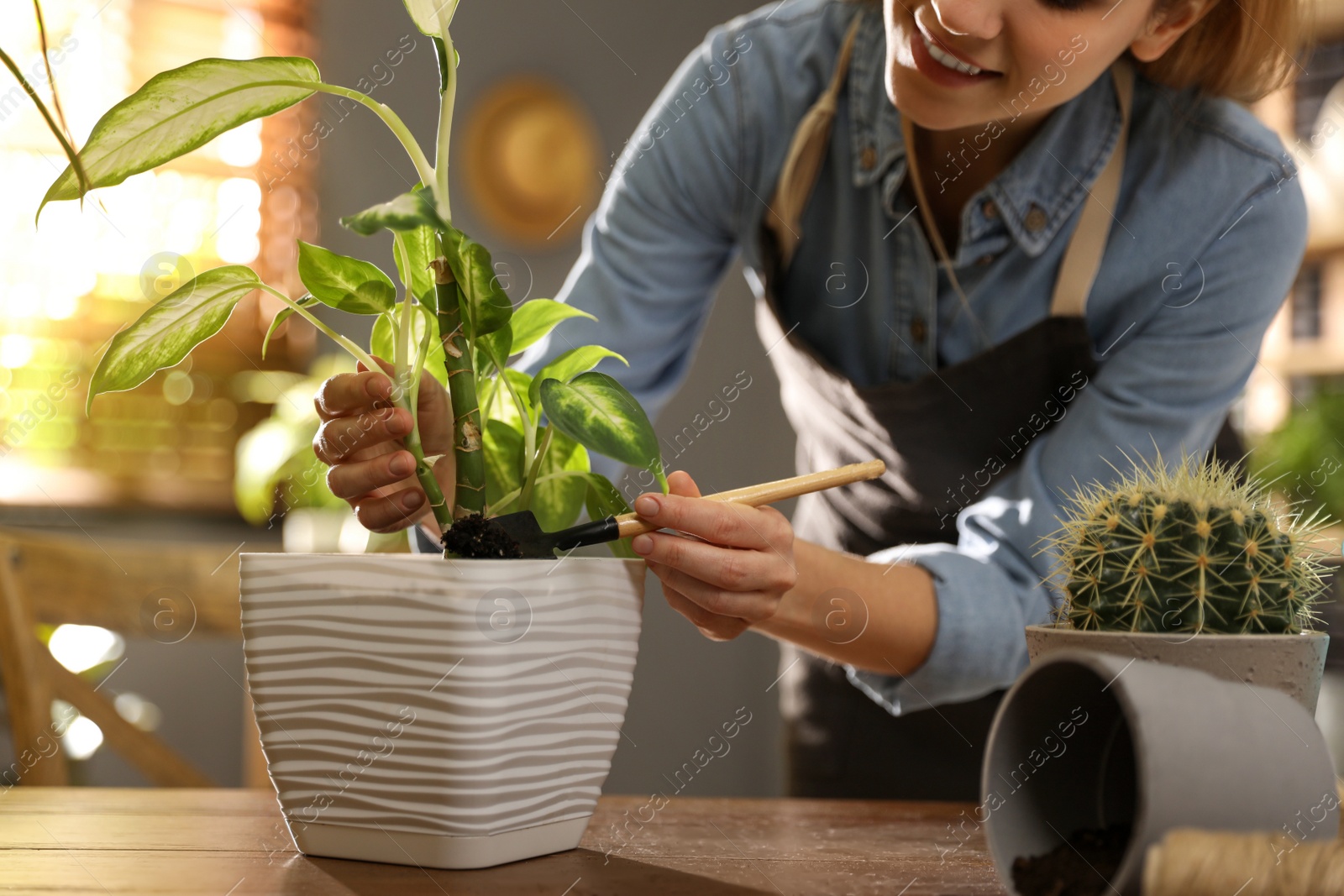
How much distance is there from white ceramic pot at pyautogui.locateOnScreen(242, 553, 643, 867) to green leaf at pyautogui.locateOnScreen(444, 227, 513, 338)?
129 mm

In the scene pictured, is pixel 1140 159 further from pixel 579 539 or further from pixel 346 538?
pixel 346 538

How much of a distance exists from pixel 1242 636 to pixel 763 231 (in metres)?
0.70

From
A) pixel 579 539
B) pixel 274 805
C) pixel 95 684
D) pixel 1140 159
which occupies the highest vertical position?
pixel 1140 159

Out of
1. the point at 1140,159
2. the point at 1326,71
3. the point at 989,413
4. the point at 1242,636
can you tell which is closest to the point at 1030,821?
the point at 1242,636

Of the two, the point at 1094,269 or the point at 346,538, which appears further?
the point at 346,538

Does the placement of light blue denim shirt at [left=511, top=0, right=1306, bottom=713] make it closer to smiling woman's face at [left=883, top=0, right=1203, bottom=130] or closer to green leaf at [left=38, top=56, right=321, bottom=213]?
smiling woman's face at [left=883, top=0, right=1203, bottom=130]

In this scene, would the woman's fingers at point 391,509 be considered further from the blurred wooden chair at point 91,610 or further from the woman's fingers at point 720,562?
the blurred wooden chair at point 91,610

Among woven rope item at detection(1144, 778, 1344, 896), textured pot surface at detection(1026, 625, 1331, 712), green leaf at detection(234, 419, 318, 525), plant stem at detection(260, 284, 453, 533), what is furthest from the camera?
green leaf at detection(234, 419, 318, 525)

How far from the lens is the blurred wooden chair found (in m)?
1.04

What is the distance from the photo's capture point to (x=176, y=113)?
19.1 inches

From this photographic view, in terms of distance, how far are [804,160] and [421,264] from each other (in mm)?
559

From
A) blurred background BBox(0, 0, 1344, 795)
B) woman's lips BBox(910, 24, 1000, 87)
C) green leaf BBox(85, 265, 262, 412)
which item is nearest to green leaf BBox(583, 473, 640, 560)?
green leaf BBox(85, 265, 262, 412)

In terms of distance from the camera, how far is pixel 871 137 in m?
1.04

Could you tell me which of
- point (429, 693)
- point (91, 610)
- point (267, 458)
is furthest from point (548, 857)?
point (267, 458)
